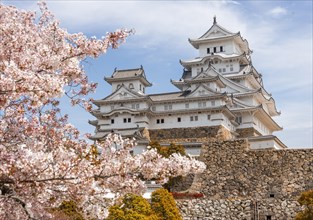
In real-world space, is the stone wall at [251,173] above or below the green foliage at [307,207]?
above

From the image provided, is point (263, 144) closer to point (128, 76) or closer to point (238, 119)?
point (238, 119)

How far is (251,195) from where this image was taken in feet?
68.4

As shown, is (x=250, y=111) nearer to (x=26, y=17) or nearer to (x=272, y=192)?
(x=272, y=192)

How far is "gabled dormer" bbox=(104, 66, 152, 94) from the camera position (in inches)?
1566

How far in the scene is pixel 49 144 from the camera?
18.4 ft

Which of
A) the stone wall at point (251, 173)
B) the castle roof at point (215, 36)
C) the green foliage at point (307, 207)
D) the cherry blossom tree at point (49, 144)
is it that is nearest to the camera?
the cherry blossom tree at point (49, 144)

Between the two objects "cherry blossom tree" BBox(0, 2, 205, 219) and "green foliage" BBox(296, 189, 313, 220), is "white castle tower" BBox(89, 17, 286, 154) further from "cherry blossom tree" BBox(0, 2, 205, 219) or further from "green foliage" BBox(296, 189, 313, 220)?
"cherry blossom tree" BBox(0, 2, 205, 219)

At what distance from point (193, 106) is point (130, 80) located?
6913mm

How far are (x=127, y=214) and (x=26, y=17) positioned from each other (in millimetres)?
9067

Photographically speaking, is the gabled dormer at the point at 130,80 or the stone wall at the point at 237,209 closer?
the stone wall at the point at 237,209

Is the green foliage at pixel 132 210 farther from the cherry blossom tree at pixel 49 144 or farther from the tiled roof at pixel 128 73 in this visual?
the tiled roof at pixel 128 73

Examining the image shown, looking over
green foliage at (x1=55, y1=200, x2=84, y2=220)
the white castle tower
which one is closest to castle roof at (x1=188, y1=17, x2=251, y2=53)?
the white castle tower

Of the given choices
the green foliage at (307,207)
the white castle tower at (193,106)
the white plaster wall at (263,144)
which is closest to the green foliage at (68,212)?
the green foliage at (307,207)

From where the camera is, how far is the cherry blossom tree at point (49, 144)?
489 centimetres
